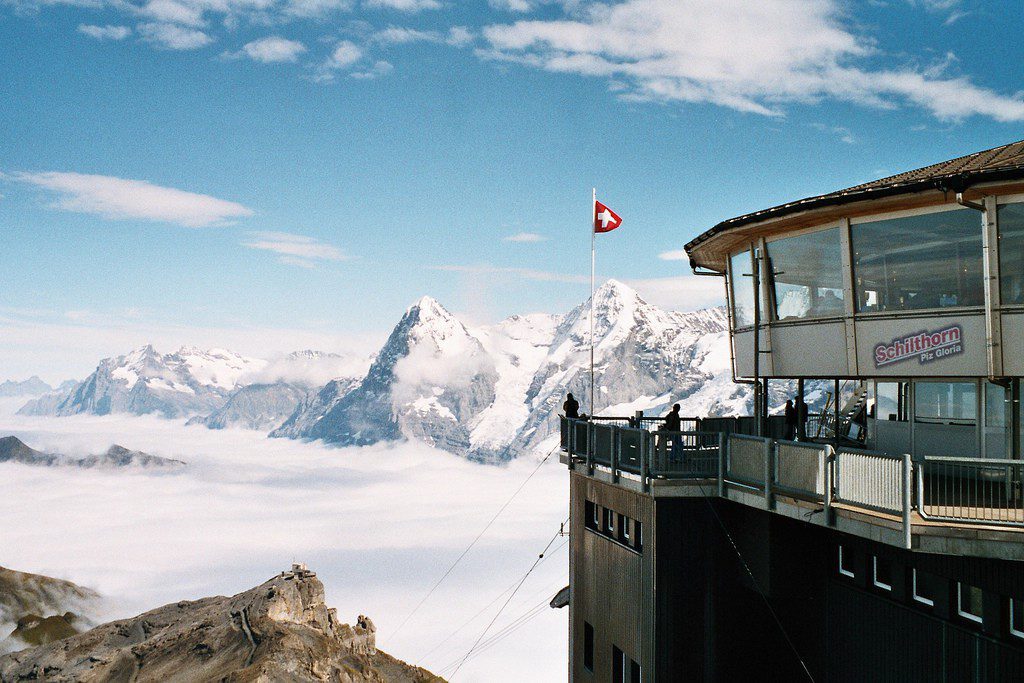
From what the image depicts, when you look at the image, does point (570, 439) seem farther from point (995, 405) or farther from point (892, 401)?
point (995, 405)

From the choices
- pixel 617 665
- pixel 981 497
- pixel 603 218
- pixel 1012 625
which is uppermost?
pixel 603 218

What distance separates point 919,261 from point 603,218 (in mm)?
13623

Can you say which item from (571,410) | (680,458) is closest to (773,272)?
(680,458)

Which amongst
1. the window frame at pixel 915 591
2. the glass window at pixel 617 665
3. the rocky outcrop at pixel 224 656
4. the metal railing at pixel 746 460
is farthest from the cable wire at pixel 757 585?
the rocky outcrop at pixel 224 656

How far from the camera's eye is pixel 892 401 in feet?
67.6

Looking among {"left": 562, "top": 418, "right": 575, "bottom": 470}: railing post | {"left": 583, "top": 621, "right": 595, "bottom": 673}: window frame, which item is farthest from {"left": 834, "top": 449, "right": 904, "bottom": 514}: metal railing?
{"left": 583, "top": 621, "right": 595, "bottom": 673}: window frame

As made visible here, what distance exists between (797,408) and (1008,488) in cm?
1124

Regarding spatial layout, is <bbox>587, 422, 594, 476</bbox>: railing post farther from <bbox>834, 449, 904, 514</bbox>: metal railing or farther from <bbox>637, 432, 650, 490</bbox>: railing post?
<bbox>834, 449, 904, 514</bbox>: metal railing

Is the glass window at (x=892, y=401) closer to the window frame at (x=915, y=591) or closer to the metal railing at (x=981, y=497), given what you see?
the metal railing at (x=981, y=497)

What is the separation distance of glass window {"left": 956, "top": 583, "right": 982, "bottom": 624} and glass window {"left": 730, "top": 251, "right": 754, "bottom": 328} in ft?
27.4

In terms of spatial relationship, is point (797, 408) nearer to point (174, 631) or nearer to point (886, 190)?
point (886, 190)

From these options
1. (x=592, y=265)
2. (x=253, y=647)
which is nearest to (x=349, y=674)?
(x=253, y=647)

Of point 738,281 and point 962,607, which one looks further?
point 738,281

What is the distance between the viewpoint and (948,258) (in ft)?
54.9
